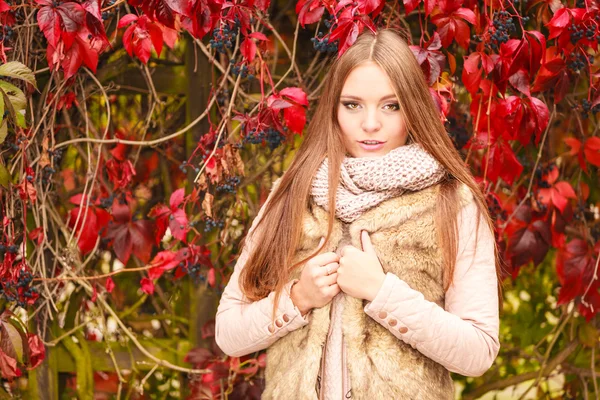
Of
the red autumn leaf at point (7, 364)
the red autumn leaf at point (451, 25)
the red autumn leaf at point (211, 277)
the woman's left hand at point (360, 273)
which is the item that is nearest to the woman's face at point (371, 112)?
the woman's left hand at point (360, 273)

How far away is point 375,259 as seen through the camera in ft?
5.28

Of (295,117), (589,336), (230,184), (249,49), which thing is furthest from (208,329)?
(589,336)

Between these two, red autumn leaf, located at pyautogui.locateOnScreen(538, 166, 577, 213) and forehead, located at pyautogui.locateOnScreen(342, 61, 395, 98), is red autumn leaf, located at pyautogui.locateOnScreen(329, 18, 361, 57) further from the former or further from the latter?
red autumn leaf, located at pyautogui.locateOnScreen(538, 166, 577, 213)

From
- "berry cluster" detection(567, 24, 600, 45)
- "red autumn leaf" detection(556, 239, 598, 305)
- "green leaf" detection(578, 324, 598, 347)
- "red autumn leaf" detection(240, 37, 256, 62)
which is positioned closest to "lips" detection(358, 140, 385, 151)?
"red autumn leaf" detection(240, 37, 256, 62)

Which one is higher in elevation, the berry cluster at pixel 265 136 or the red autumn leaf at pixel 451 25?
the red autumn leaf at pixel 451 25

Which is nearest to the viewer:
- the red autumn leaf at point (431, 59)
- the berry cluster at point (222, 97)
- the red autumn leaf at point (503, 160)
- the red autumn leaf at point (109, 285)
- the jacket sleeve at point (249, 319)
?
the jacket sleeve at point (249, 319)

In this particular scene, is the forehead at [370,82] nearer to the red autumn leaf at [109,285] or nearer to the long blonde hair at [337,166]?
the long blonde hair at [337,166]

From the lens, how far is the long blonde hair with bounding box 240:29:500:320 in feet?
5.47

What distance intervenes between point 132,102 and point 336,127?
4.09 ft

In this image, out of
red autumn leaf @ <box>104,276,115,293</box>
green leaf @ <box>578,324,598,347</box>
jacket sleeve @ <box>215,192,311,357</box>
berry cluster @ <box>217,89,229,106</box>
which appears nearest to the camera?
jacket sleeve @ <box>215,192,311,357</box>

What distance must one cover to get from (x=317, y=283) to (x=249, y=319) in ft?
0.66

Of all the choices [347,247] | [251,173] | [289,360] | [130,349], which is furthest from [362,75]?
[130,349]

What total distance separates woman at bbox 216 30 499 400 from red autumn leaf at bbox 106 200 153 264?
779mm

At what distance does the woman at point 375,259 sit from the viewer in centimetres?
159
